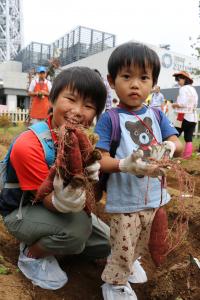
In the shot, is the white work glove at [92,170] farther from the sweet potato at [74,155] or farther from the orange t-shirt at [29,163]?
the orange t-shirt at [29,163]

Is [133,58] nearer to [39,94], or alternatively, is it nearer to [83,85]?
[83,85]

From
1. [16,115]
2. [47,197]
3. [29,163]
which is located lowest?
[16,115]

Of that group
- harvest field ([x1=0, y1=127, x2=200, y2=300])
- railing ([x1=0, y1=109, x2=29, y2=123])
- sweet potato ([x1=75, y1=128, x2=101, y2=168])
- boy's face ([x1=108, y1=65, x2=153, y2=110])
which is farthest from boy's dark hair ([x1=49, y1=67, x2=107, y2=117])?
railing ([x1=0, y1=109, x2=29, y2=123])

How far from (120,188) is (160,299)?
0.75 meters

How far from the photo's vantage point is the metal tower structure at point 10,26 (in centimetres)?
5275

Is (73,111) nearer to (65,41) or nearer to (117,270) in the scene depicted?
(117,270)

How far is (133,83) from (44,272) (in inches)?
46.0

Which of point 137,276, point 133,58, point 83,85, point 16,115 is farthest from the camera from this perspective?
point 16,115

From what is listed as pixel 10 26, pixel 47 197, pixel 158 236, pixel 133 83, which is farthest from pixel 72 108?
pixel 10 26

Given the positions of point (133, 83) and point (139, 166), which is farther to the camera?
point (133, 83)

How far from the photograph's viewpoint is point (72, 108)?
63.8 inches

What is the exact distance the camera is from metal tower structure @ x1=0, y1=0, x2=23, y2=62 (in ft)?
173

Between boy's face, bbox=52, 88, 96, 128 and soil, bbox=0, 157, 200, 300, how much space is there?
2.90 feet

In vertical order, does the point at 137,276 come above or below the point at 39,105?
below
